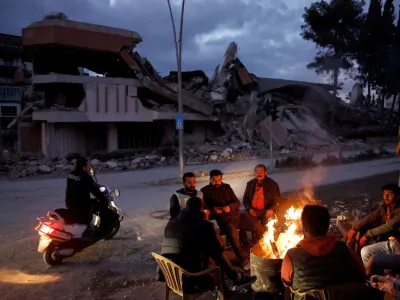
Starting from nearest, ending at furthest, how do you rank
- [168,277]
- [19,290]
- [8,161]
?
[168,277] → [19,290] → [8,161]

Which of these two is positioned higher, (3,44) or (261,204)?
(3,44)

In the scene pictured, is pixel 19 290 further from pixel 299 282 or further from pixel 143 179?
pixel 143 179

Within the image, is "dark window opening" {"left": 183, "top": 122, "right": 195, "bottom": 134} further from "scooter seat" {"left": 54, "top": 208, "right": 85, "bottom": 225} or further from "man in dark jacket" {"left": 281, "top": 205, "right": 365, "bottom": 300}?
"man in dark jacket" {"left": 281, "top": 205, "right": 365, "bottom": 300}

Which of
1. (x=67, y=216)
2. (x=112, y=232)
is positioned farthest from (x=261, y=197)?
(x=67, y=216)

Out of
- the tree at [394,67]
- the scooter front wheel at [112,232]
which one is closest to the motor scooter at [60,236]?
the scooter front wheel at [112,232]

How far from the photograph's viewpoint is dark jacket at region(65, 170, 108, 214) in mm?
6105

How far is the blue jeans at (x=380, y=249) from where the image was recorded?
4.35 metres

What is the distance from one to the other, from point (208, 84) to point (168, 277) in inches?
1146

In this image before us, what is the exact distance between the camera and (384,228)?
4.70m

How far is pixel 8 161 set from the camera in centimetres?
2205

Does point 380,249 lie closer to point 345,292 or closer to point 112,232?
point 345,292

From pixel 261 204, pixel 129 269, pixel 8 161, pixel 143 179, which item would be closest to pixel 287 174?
pixel 143 179

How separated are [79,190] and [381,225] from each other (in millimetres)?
4455

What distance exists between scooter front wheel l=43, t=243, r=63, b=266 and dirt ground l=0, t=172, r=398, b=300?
108 millimetres
